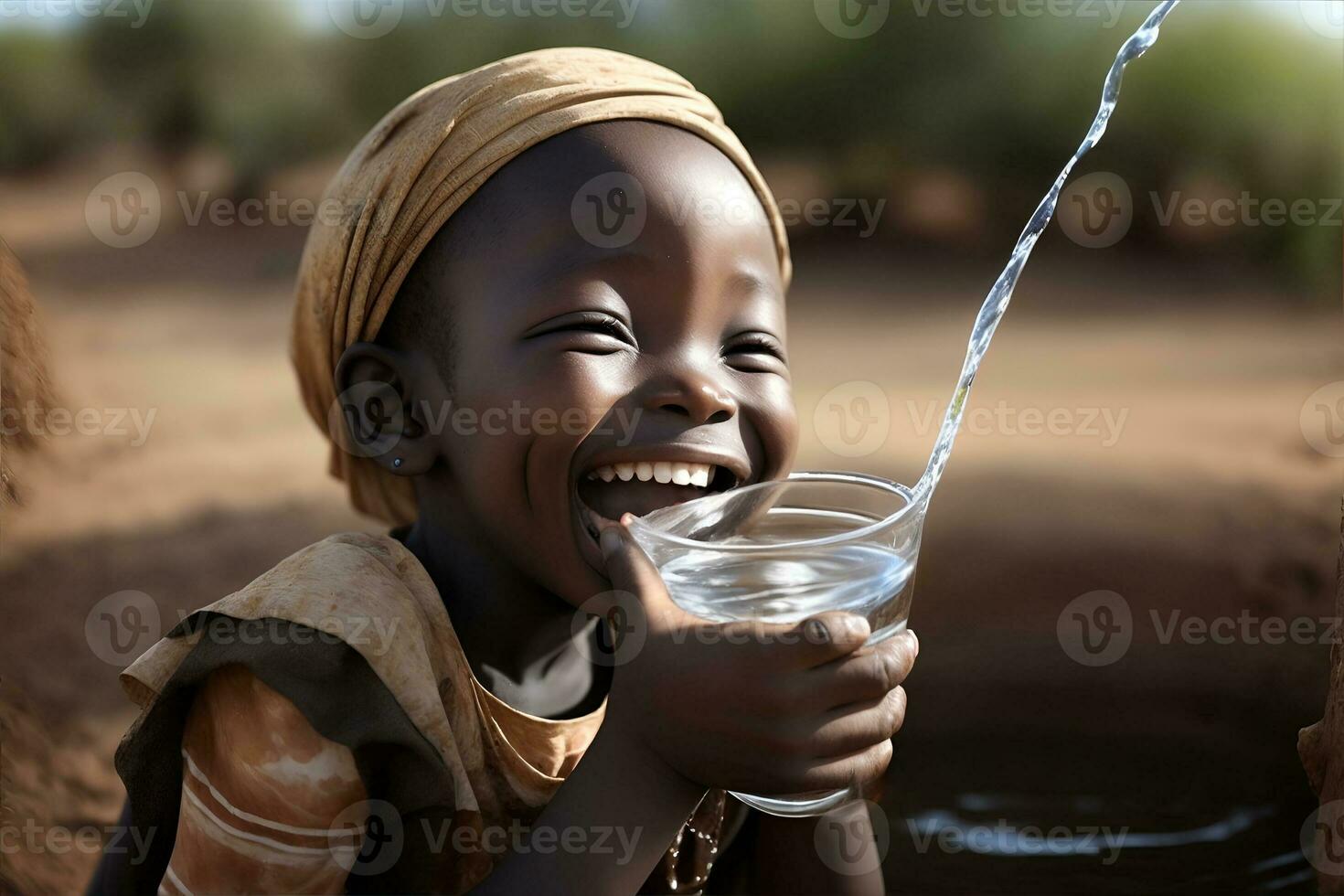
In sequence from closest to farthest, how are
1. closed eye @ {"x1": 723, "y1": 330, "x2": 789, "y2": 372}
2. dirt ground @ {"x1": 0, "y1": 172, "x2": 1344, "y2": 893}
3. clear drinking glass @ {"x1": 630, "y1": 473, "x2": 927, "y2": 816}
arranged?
clear drinking glass @ {"x1": 630, "y1": 473, "x2": 927, "y2": 816} → closed eye @ {"x1": 723, "y1": 330, "x2": 789, "y2": 372} → dirt ground @ {"x1": 0, "y1": 172, "x2": 1344, "y2": 893}

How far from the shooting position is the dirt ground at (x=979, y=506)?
3072 mm

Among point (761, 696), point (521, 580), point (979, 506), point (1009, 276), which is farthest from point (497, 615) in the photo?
point (979, 506)

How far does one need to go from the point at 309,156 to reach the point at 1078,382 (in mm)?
2927

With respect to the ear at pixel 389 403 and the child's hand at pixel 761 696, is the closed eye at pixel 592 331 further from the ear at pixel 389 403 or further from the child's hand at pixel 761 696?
the child's hand at pixel 761 696

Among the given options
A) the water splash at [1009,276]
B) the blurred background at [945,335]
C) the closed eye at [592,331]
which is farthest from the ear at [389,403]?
the blurred background at [945,335]

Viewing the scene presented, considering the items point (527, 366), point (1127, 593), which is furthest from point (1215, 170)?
point (527, 366)

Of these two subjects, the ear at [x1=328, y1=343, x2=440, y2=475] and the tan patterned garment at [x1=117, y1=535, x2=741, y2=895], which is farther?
the ear at [x1=328, y1=343, x2=440, y2=475]

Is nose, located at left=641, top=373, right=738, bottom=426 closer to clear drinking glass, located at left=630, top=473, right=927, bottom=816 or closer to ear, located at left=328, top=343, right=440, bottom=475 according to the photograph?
clear drinking glass, located at left=630, top=473, right=927, bottom=816

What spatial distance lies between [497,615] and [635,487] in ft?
1.06

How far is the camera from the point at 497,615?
6.05 feet

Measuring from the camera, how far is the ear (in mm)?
1816

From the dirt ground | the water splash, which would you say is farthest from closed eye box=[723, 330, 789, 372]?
the dirt ground

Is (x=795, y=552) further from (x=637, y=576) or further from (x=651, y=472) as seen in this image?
(x=651, y=472)

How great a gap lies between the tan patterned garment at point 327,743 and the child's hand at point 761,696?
159 millimetres
